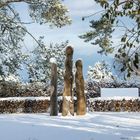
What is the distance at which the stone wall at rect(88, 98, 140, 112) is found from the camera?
1053 inches

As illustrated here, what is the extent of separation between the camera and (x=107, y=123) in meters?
18.0

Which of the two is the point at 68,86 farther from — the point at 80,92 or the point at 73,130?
the point at 73,130

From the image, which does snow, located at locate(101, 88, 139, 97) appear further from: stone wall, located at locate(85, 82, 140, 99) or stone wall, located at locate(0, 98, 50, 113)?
stone wall, located at locate(0, 98, 50, 113)

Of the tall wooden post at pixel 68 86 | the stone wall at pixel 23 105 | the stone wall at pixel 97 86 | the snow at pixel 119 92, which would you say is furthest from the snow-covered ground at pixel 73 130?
the stone wall at pixel 97 86

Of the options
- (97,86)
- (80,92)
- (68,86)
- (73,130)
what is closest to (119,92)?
(97,86)

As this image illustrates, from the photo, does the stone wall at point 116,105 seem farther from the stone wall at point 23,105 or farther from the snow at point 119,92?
the snow at point 119,92

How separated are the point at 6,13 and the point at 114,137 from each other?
17.5m

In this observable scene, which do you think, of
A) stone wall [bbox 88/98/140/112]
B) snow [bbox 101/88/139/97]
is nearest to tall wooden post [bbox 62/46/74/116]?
stone wall [bbox 88/98/140/112]

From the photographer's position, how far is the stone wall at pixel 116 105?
26.8 m

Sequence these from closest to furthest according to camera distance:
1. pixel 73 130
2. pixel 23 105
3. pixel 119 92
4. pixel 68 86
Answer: pixel 73 130, pixel 68 86, pixel 23 105, pixel 119 92

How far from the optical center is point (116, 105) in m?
26.9

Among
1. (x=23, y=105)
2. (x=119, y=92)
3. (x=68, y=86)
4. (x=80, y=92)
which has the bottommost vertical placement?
(x=23, y=105)

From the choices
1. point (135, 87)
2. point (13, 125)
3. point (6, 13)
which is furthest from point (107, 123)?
point (135, 87)

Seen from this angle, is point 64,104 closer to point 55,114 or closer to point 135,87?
point 55,114
